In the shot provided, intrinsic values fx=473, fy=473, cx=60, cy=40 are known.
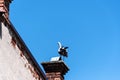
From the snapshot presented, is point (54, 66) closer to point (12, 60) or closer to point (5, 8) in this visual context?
point (12, 60)

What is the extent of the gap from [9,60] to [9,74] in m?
0.34

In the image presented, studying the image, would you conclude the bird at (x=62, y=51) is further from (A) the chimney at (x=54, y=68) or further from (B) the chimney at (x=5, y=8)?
(B) the chimney at (x=5, y=8)

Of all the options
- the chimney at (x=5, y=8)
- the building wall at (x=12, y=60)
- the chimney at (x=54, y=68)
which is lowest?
the building wall at (x=12, y=60)

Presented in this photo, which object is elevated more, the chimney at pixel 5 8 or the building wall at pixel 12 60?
the chimney at pixel 5 8

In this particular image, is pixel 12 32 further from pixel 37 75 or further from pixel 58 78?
pixel 58 78

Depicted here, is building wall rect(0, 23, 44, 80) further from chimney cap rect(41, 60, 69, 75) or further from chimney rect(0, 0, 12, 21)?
chimney cap rect(41, 60, 69, 75)

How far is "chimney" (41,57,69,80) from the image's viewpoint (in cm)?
1468

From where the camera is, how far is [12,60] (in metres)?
11.1

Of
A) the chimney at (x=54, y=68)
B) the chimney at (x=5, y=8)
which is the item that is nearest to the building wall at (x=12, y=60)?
the chimney at (x=5, y=8)

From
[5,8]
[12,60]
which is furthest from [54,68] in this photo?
[5,8]

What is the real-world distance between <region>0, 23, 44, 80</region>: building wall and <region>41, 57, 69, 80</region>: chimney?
7.38ft

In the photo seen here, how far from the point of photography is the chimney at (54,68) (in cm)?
1468

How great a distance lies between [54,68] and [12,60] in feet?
12.7

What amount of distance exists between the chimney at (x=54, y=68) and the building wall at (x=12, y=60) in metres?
2.25
